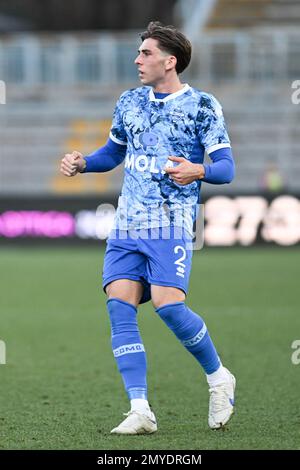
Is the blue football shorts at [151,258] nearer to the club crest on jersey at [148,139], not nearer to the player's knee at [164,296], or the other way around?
the player's knee at [164,296]

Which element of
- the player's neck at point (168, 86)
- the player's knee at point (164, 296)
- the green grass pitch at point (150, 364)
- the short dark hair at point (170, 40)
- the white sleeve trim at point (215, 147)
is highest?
the short dark hair at point (170, 40)

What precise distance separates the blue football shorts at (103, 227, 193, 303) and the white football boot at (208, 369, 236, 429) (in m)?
0.58

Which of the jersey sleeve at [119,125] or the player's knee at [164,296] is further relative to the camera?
the jersey sleeve at [119,125]

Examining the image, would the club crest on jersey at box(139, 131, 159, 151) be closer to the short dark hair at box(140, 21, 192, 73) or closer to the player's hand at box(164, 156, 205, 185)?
the player's hand at box(164, 156, 205, 185)

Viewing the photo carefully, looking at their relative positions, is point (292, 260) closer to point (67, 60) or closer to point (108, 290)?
point (67, 60)

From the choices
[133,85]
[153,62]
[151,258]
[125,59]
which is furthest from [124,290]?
[133,85]

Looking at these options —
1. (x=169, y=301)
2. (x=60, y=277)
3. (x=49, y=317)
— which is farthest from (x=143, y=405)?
(x=60, y=277)

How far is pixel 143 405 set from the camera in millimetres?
5980

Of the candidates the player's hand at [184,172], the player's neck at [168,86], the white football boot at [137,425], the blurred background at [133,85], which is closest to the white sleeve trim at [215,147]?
the player's hand at [184,172]

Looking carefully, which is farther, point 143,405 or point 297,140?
point 297,140

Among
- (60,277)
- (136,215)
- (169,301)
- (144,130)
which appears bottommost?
(60,277)

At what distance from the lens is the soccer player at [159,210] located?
6.04 meters

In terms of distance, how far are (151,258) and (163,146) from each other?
0.59 metres
